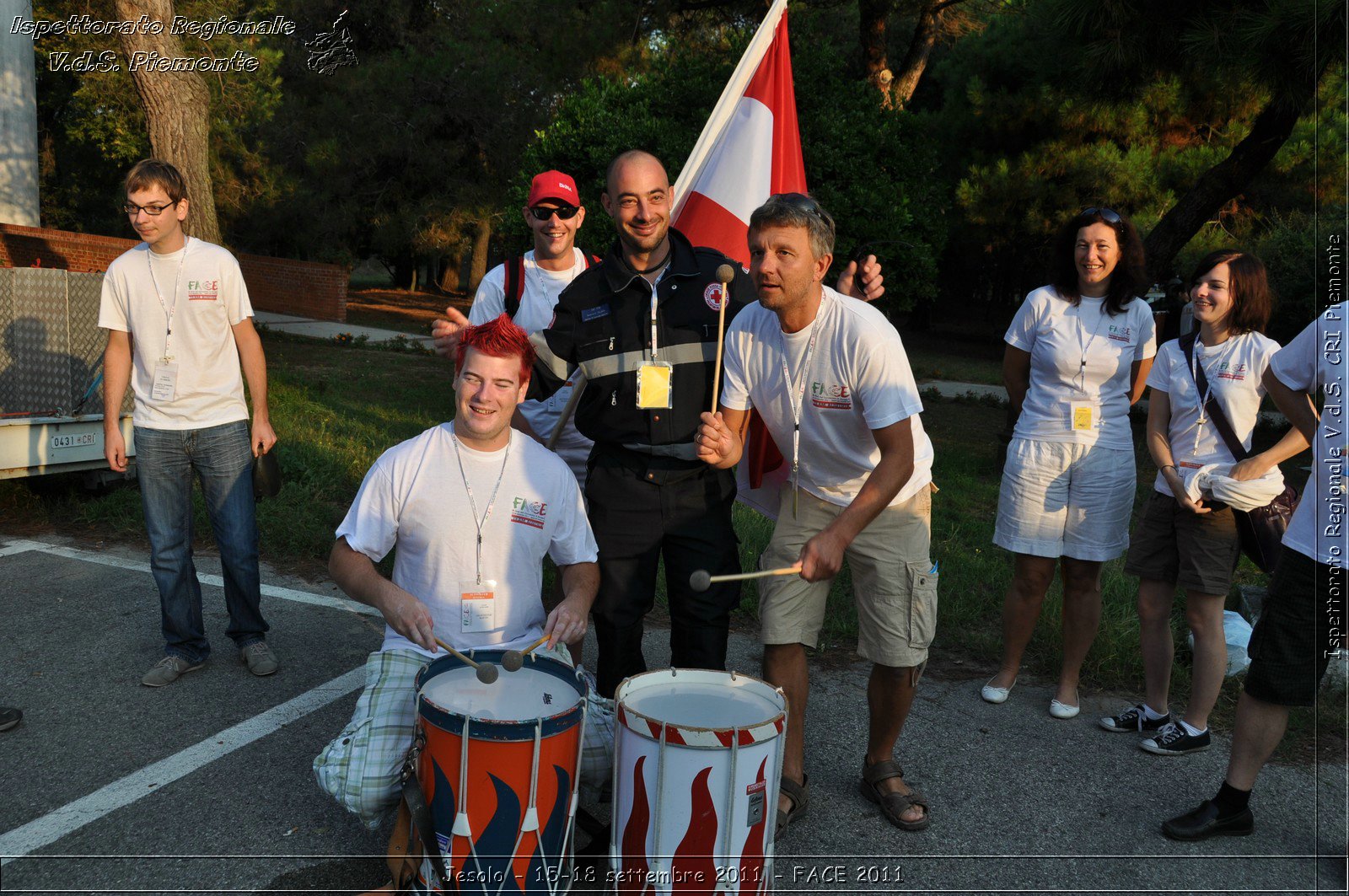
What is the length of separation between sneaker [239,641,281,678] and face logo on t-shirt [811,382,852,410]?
270 centimetres

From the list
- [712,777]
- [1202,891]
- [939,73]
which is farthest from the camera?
[939,73]

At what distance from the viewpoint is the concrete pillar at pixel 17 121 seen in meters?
11.4

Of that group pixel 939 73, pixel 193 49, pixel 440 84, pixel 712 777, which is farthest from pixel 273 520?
pixel 440 84

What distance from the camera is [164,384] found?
4367 mm

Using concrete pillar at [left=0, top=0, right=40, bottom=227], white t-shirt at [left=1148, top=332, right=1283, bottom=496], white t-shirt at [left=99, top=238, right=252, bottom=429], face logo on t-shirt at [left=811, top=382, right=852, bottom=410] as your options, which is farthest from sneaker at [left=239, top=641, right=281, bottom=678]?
concrete pillar at [left=0, top=0, right=40, bottom=227]

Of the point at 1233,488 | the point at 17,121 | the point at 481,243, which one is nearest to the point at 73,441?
the point at 1233,488

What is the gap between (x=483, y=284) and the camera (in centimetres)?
445

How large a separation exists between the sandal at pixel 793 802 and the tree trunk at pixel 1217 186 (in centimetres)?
759

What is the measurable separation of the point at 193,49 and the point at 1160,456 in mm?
13945

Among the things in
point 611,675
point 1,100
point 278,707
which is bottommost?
point 278,707

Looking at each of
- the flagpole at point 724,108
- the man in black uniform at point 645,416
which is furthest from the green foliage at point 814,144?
the man in black uniform at point 645,416

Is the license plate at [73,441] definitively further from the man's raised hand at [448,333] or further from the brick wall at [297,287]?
the brick wall at [297,287]

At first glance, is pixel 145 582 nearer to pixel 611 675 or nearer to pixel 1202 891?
pixel 611 675

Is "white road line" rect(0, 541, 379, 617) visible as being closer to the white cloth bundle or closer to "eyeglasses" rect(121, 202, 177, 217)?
"eyeglasses" rect(121, 202, 177, 217)
